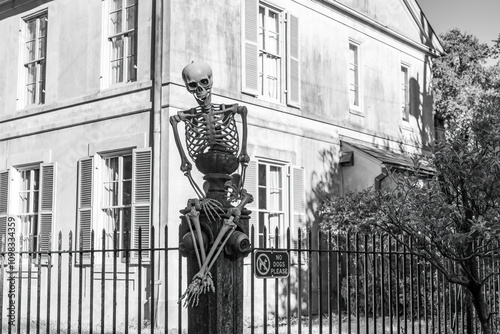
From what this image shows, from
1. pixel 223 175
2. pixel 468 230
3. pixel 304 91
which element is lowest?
pixel 468 230

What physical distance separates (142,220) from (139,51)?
2922 millimetres

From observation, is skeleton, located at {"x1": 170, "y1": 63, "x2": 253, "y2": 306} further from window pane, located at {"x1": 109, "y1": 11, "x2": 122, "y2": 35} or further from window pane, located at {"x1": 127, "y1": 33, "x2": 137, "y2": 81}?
window pane, located at {"x1": 109, "y1": 11, "x2": 122, "y2": 35}

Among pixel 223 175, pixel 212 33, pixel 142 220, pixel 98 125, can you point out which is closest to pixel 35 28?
pixel 98 125

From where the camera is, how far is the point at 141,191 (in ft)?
38.0

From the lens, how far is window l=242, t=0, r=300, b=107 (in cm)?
1315

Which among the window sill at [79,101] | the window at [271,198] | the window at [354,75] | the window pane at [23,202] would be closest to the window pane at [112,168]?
the window sill at [79,101]

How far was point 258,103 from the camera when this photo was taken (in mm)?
13094

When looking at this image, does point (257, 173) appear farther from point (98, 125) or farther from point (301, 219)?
point (98, 125)

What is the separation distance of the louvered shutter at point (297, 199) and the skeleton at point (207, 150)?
8283mm

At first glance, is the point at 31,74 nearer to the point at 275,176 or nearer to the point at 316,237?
the point at 275,176

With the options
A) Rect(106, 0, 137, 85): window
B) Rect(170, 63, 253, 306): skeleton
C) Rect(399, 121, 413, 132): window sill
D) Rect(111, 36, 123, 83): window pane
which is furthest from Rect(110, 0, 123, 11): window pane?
Rect(170, 63, 253, 306): skeleton

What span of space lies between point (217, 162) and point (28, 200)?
990 cm

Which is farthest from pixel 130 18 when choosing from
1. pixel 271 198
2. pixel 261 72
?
pixel 271 198

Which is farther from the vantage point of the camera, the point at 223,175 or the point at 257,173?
the point at 257,173
